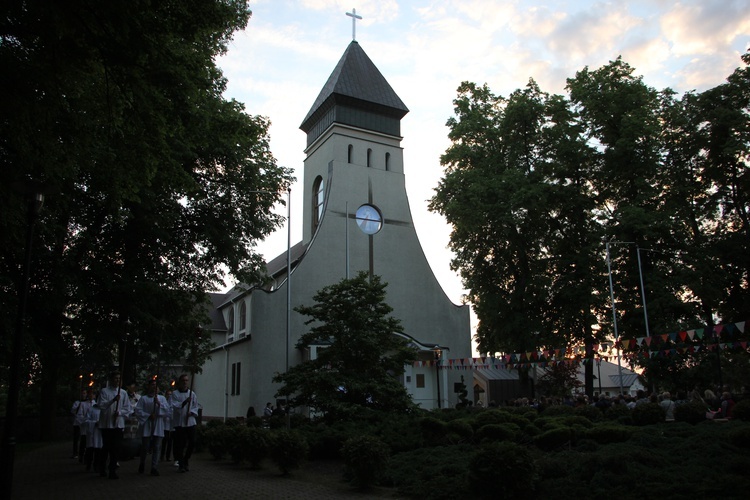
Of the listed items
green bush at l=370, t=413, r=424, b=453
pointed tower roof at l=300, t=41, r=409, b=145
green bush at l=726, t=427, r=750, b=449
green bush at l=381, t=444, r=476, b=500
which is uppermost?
pointed tower roof at l=300, t=41, r=409, b=145

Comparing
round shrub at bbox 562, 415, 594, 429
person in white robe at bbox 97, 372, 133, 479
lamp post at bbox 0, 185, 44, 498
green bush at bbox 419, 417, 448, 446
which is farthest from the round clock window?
lamp post at bbox 0, 185, 44, 498

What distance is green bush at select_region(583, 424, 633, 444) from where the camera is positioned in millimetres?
13047

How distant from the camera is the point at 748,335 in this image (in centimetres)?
2777

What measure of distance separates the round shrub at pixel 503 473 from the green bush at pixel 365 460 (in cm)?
234

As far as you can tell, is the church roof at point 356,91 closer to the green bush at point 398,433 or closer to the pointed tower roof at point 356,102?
the pointed tower roof at point 356,102

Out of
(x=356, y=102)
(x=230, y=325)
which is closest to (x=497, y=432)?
(x=356, y=102)

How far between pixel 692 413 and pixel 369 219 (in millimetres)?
24202

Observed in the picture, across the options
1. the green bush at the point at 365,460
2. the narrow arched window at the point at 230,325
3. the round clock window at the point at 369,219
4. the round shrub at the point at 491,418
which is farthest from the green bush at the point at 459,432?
the narrow arched window at the point at 230,325

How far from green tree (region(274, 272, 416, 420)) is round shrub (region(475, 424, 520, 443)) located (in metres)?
6.09

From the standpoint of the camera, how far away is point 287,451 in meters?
13.3

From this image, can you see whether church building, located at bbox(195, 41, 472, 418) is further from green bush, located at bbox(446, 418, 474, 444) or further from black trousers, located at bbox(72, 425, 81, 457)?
green bush, located at bbox(446, 418, 474, 444)

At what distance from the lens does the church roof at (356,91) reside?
129 feet

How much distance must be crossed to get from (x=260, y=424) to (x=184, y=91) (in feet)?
47.3

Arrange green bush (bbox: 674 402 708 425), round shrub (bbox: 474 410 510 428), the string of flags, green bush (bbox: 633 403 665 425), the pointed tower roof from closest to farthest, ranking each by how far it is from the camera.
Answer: green bush (bbox: 674 402 708 425)
round shrub (bbox: 474 410 510 428)
green bush (bbox: 633 403 665 425)
the string of flags
the pointed tower roof
